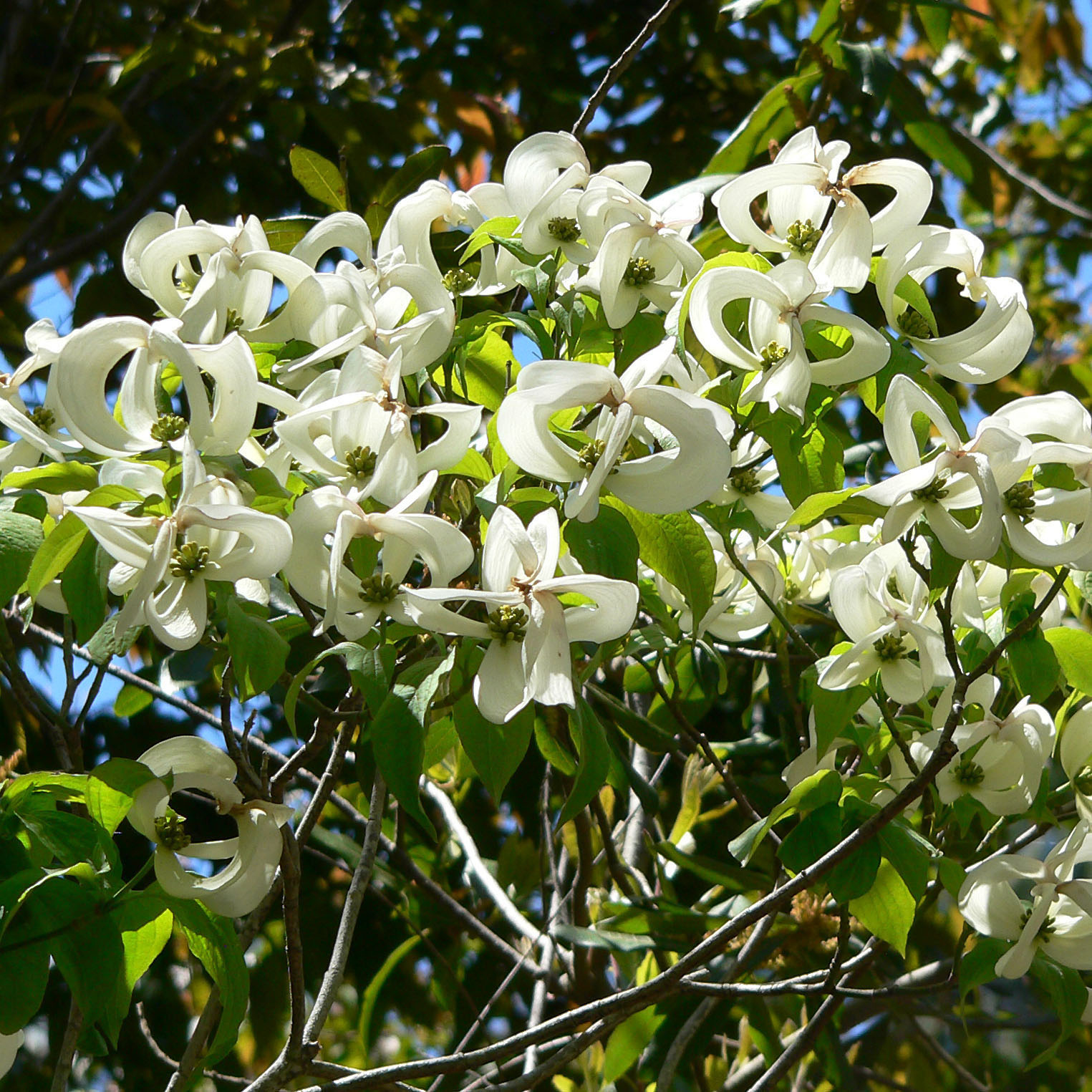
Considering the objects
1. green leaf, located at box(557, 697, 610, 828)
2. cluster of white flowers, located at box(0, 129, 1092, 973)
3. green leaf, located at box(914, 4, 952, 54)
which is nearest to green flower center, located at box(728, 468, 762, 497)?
cluster of white flowers, located at box(0, 129, 1092, 973)

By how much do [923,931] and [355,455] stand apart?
165 centimetres

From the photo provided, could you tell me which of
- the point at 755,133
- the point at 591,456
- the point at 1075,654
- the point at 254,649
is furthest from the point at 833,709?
the point at 755,133

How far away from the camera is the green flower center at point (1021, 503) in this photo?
680mm

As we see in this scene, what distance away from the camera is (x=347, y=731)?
79 centimetres

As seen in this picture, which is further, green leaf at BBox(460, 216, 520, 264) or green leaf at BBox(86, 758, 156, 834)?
green leaf at BBox(460, 216, 520, 264)

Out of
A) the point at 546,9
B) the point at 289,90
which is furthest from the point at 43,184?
the point at 546,9

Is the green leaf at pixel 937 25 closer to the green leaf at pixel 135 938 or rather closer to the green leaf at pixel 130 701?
the green leaf at pixel 130 701

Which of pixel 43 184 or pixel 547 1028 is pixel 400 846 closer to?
pixel 547 1028

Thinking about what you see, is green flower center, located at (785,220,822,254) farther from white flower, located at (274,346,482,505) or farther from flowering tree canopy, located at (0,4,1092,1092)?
white flower, located at (274,346,482,505)

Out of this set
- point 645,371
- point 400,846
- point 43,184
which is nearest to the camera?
point 645,371

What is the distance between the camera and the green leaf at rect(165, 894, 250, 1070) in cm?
64

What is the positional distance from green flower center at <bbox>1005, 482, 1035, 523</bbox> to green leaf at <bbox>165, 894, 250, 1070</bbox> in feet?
1.60

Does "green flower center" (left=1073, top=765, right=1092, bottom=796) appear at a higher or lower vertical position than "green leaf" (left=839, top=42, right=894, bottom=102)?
lower

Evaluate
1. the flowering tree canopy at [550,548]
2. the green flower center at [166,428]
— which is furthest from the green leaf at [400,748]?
the green flower center at [166,428]
